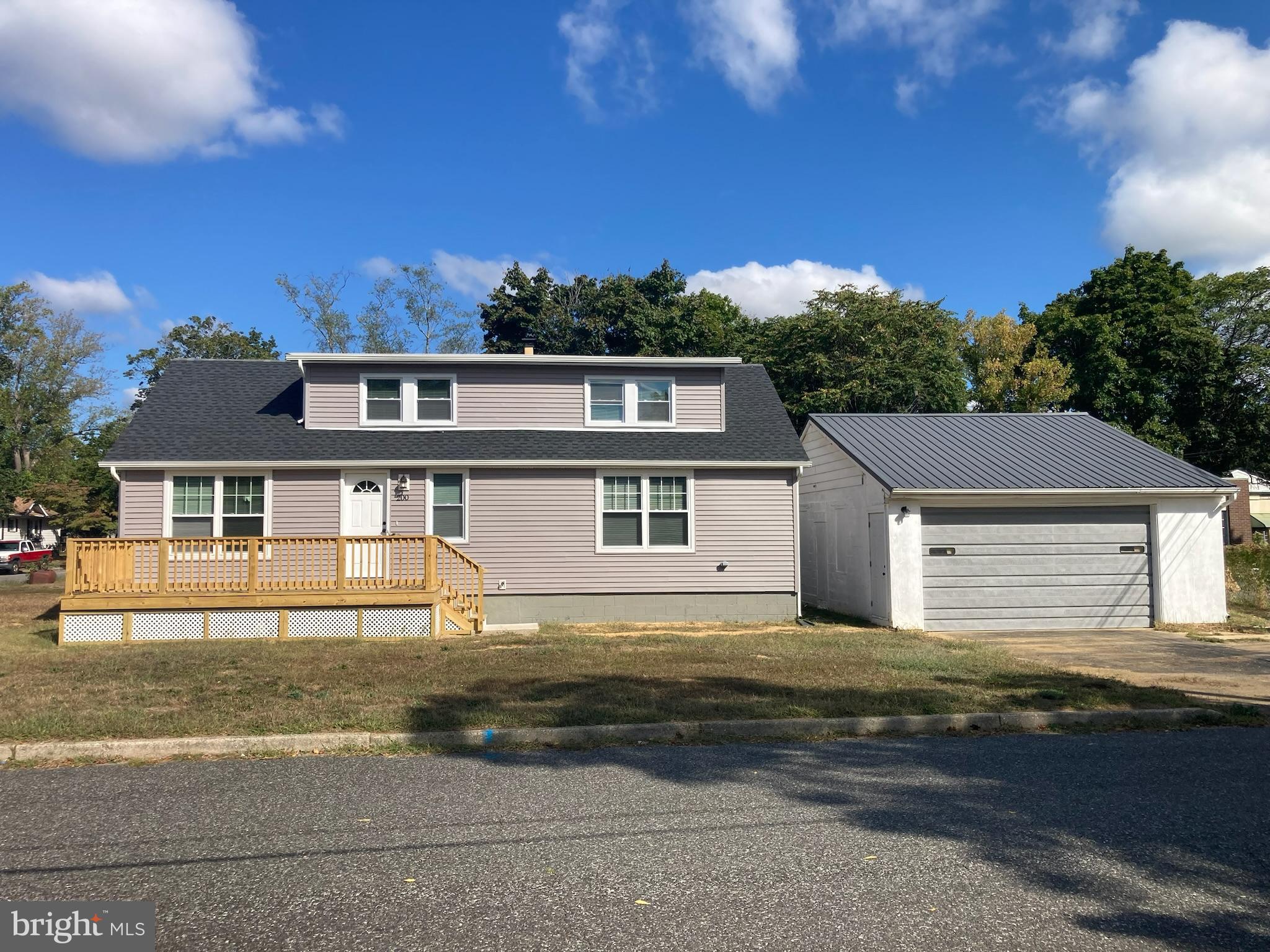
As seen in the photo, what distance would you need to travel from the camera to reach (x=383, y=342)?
146 ft

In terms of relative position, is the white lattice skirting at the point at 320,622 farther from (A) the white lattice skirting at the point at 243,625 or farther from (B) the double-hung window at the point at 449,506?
(B) the double-hung window at the point at 449,506

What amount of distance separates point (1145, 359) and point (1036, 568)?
977 inches

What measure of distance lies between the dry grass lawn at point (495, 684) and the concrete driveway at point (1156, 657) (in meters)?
0.84

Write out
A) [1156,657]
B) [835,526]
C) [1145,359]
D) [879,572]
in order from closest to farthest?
[1156,657] → [879,572] → [835,526] → [1145,359]

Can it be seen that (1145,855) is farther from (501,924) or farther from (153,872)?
(153,872)

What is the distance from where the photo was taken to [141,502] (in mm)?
16547

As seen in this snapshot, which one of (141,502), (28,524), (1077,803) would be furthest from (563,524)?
(28,524)

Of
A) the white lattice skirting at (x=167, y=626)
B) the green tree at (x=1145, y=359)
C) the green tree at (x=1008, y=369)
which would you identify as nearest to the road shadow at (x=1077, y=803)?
the white lattice skirting at (x=167, y=626)

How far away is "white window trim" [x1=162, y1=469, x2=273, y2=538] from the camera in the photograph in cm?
1661

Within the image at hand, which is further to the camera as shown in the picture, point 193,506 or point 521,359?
point 521,359

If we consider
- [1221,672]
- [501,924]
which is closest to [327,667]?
[501,924]

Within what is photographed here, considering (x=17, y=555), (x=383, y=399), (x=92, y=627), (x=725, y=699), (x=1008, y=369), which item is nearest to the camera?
(x=725, y=699)

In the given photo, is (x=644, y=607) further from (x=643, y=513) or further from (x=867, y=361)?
(x=867, y=361)

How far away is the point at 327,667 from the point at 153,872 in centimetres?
633
